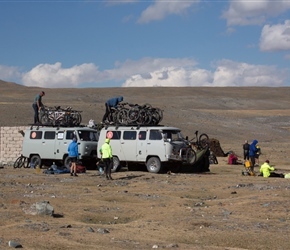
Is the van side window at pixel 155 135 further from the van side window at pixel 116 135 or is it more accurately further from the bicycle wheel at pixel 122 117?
the bicycle wheel at pixel 122 117

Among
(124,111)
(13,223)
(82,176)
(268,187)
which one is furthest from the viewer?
(124,111)

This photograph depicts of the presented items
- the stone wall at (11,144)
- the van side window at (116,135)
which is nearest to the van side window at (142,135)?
the van side window at (116,135)

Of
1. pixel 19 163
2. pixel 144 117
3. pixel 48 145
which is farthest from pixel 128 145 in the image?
pixel 19 163

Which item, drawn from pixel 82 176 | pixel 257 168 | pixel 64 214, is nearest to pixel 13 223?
pixel 64 214

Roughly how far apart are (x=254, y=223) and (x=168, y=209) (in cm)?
261

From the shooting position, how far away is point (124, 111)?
2722 centimetres

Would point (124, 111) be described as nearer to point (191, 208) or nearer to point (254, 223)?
point (191, 208)

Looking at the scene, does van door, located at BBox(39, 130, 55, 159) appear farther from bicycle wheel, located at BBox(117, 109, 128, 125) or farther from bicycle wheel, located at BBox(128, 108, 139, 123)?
bicycle wheel, located at BBox(128, 108, 139, 123)

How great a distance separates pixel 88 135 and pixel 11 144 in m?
6.10

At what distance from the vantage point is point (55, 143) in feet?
90.4

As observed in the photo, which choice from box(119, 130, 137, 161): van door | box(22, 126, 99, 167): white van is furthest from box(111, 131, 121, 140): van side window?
box(22, 126, 99, 167): white van

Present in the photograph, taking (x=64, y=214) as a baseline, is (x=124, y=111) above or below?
above

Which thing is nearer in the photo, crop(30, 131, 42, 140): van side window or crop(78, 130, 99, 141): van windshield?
crop(78, 130, 99, 141): van windshield

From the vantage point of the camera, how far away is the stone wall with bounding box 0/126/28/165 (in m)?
31.7
